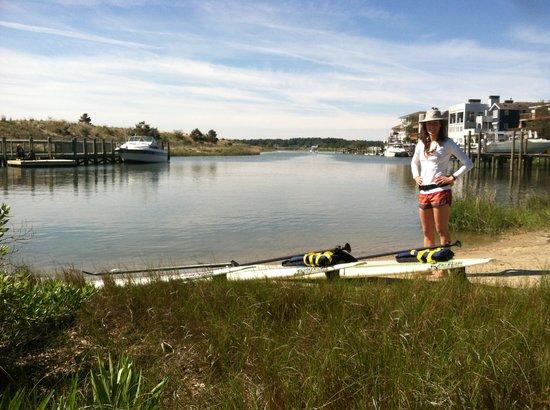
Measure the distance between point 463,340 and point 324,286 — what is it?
1.82 metres

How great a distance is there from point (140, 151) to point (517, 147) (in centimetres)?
3977

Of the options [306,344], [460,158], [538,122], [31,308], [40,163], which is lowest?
[306,344]

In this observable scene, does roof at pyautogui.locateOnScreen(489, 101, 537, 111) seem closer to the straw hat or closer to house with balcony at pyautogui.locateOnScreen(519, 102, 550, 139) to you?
house with balcony at pyautogui.locateOnScreen(519, 102, 550, 139)

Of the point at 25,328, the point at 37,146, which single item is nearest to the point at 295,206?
the point at 25,328

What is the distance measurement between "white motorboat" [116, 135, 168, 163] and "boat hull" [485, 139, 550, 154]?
36641 mm

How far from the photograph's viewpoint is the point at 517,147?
Result: 50.2 metres

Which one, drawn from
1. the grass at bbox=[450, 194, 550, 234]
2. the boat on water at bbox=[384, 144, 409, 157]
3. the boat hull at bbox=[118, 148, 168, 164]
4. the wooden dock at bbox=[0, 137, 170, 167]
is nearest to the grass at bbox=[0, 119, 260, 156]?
the wooden dock at bbox=[0, 137, 170, 167]

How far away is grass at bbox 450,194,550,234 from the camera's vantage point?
12570mm

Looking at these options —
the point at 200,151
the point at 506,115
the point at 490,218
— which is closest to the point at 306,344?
the point at 490,218

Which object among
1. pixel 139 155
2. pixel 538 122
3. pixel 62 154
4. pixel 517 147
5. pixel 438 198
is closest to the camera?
pixel 438 198

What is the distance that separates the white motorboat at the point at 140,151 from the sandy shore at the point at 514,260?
1798 inches

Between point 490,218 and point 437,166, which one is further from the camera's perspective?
point 490,218

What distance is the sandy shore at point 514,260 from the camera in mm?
5809

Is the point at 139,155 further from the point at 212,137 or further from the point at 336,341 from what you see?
the point at 212,137
